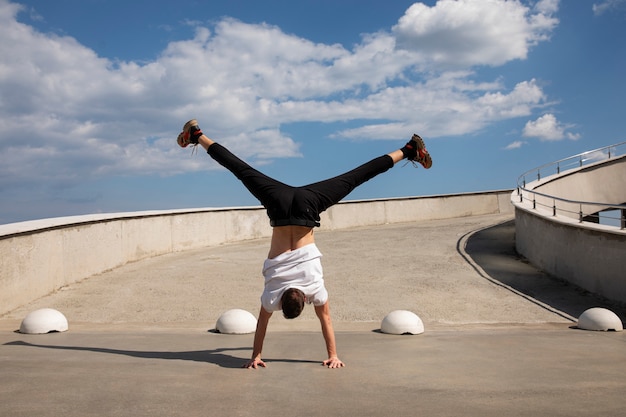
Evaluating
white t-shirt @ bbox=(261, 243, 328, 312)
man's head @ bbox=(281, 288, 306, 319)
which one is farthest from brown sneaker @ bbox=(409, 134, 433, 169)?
man's head @ bbox=(281, 288, 306, 319)

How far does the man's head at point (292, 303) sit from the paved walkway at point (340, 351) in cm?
61

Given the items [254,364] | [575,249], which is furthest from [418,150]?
[575,249]

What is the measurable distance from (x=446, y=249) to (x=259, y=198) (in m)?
12.8

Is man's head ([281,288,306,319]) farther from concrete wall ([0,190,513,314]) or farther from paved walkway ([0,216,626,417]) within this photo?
concrete wall ([0,190,513,314])

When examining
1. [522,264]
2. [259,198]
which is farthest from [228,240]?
[259,198]

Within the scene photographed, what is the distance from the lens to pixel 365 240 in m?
20.0

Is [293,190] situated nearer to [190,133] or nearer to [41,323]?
[190,133]

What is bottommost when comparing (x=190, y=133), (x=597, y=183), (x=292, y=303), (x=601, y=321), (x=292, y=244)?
(x=601, y=321)

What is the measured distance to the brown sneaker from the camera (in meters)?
6.35

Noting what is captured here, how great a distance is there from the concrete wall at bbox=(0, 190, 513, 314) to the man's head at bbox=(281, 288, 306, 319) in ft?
23.6

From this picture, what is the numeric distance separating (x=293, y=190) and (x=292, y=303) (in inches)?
44.5

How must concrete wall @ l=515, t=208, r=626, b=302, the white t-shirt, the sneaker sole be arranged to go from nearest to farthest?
the white t-shirt, the sneaker sole, concrete wall @ l=515, t=208, r=626, b=302

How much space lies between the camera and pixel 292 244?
528 cm

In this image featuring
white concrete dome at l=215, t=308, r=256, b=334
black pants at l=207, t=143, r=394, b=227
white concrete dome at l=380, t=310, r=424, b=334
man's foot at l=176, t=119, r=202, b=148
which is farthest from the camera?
white concrete dome at l=215, t=308, r=256, b=334
